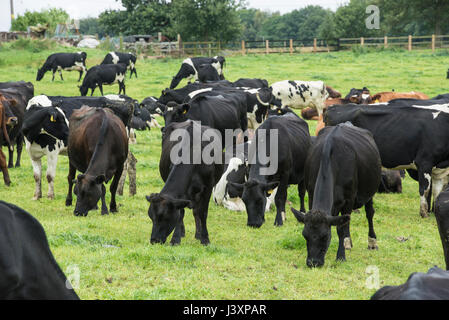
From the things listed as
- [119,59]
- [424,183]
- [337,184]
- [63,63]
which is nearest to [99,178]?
[337,184]

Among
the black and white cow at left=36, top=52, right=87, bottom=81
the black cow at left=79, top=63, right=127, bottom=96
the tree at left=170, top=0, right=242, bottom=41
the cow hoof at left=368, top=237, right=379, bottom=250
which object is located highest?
the tree at left=170, top=0, right=242, bottom=41

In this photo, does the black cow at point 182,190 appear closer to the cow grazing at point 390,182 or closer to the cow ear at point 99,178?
the cow ear at point 99,178

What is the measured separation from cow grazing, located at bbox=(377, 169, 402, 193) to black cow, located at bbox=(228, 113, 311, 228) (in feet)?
10.1

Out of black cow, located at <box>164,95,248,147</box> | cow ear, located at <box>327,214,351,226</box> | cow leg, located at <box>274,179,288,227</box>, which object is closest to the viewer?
cow ear, located at <box>327,214,351,226</box>

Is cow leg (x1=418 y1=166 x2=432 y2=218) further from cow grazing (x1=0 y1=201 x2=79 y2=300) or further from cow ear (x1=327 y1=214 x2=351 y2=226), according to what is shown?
cow grazing (x1=0 y1=201 x2=79 y2=300)

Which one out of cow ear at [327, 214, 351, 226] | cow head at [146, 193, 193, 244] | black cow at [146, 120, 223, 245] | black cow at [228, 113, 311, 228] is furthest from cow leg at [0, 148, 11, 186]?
cow ear at [327, 214, 351, 226]

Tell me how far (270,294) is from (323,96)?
16284 mm

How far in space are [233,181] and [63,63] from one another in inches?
880

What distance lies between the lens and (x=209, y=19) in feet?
171

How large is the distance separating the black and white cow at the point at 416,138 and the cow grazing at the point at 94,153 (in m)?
4.68

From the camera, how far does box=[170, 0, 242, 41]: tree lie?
5175 centimetres

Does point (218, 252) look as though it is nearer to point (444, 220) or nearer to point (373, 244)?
point (373, 244)

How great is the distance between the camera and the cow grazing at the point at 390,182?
13.0 metres
